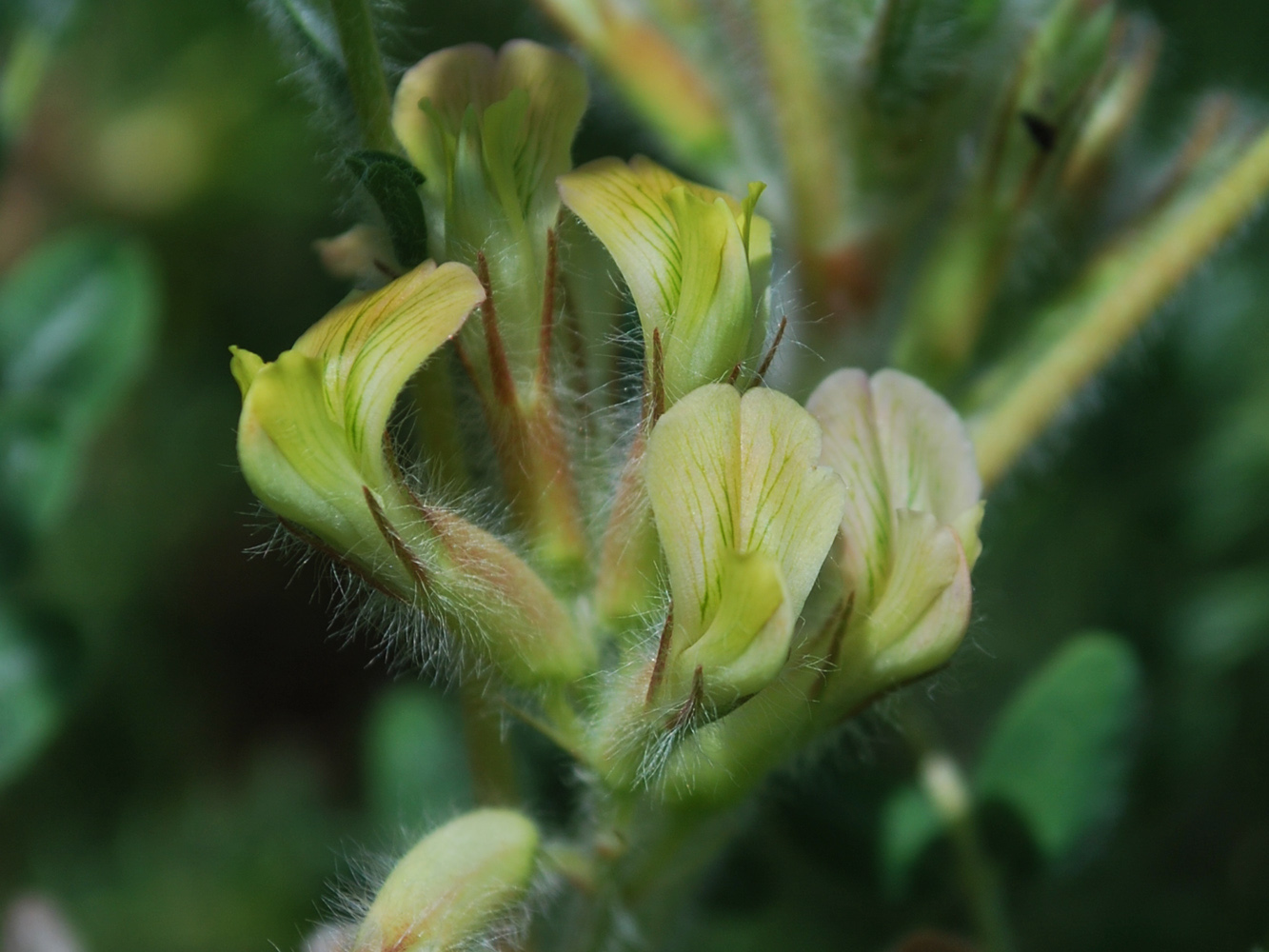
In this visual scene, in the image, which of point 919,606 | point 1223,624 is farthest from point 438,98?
point 1223,624

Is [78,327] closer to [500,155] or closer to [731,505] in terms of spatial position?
[500,155]

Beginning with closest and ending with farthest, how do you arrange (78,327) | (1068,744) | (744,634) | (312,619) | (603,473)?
(744,634)
(603,473)
(1068,744)
(78,327)
(312,619)

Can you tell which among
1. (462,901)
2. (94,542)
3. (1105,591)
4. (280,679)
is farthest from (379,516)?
(280,679)

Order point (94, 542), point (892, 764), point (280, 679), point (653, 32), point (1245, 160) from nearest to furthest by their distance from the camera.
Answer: point (1245, 160), point (653, 32), point (892, 764), point (94, 542), point (280, 679)

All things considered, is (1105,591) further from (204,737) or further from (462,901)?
(204,737)

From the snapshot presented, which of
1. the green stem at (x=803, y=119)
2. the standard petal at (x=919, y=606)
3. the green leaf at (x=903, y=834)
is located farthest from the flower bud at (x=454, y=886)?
the green stem at (x=803, y=119)

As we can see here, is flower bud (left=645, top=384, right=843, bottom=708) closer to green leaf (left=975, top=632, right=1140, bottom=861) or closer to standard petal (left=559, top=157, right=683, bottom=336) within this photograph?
standard petal (left=559, top=157, right=683, bottom=336)

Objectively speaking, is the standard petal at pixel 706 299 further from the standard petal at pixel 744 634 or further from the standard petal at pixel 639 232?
the standard petal at pixel 744 634
